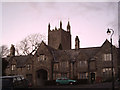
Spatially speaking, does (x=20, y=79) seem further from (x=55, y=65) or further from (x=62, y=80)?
(x=55, y=65)

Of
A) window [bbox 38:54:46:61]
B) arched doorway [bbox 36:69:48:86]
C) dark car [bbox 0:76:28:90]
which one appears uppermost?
window [bbox 38:54:46:61]

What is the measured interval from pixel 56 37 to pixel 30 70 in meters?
44.8

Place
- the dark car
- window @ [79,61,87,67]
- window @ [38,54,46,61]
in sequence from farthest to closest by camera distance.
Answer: window @ [38,54,46,61]
window @ [79,61,87,67]
the dark car

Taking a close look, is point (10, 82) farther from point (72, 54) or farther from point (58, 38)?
point (58, 38)

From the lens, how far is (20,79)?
20.4 meters

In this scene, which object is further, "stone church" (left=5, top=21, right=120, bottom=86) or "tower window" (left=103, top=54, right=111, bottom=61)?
"stone church" (left=5, top=21, right=120, bottom=86)

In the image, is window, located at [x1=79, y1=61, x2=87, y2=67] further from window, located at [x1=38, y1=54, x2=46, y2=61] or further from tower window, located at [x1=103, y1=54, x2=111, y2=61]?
window, located at [x1=38, y1=54, x2=46, y2=61]

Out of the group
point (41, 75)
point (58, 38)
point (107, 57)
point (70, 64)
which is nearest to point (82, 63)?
point (70, 64)

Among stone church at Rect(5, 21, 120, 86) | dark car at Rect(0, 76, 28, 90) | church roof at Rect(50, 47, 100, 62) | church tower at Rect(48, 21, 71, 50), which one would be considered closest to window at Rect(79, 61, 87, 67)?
stone church at Rect(5, 21, 120, 86)

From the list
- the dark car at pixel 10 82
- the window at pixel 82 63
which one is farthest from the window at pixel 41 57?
the dark car at pixel 10 82

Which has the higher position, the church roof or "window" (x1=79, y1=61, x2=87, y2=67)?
the church roof

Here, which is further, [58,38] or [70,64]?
[58,38]

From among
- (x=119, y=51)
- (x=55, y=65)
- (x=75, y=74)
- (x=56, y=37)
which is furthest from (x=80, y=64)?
(x=56, y=37)

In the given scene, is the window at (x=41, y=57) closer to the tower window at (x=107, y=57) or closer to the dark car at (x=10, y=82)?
the tower window at (x=107, y=57)
